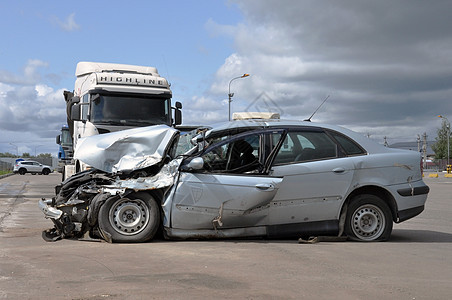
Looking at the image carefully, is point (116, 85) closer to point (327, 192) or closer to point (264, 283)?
point (327, 192)

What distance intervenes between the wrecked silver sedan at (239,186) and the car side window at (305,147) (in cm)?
1

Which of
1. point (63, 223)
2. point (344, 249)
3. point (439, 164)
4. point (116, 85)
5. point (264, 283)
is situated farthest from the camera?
point (439, 164)

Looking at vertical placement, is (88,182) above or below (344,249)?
above

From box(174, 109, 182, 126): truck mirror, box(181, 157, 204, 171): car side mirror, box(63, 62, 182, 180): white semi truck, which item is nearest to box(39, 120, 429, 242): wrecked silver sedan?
box(181, 157, 204, 171): car side mirror

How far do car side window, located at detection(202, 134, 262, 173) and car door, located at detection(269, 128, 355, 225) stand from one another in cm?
33

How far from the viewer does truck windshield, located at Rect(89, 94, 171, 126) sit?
13.5 m

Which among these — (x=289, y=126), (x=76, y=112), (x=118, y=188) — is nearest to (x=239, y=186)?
(x=289, y=126)

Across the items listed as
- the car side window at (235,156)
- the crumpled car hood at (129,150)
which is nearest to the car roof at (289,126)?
the car side window at (235,156)

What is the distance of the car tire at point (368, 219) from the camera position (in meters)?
7.76

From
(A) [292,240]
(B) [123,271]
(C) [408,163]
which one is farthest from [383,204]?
(B) [123,271]

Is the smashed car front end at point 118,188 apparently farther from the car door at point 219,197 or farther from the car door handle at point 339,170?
the car door handle at point 339,170

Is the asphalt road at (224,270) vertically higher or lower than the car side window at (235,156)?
lower

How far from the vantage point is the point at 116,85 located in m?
13.9

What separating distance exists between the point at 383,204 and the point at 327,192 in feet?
3.07
